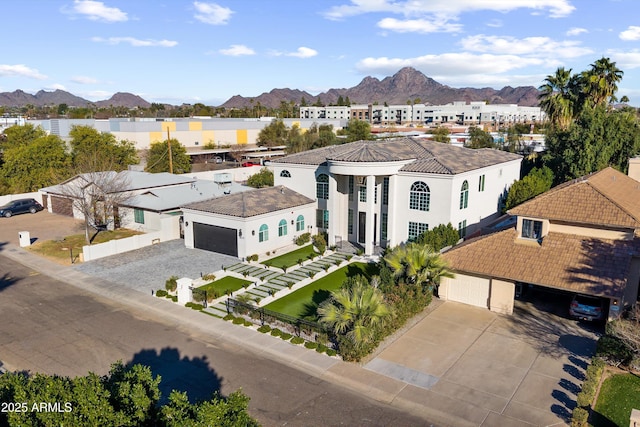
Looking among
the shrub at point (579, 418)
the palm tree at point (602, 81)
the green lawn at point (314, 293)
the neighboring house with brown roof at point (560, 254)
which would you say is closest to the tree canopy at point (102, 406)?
the shrub at point (579, 418)

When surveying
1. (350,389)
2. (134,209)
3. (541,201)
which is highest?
(541,201)

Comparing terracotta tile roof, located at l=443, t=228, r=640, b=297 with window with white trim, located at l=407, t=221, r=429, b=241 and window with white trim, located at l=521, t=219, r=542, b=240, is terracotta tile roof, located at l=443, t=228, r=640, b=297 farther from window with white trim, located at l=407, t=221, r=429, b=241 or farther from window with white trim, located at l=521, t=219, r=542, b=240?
window with white trim, located at l=407, t=221, r=429, b=241

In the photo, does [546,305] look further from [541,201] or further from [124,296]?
[124,296]

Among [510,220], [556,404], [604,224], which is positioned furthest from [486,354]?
[510,220]

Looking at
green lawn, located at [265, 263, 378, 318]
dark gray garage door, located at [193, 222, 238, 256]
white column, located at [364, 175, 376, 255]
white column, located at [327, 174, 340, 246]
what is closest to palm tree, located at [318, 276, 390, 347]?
green lawn, located at [265, 263, 378, 318]

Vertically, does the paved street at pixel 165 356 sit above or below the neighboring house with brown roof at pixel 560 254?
below

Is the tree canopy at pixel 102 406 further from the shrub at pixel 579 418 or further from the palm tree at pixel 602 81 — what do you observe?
the palm tree at pixel 602 81

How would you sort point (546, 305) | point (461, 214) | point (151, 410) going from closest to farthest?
point (151, 410) → point (546, 305) → point (461, 214)
